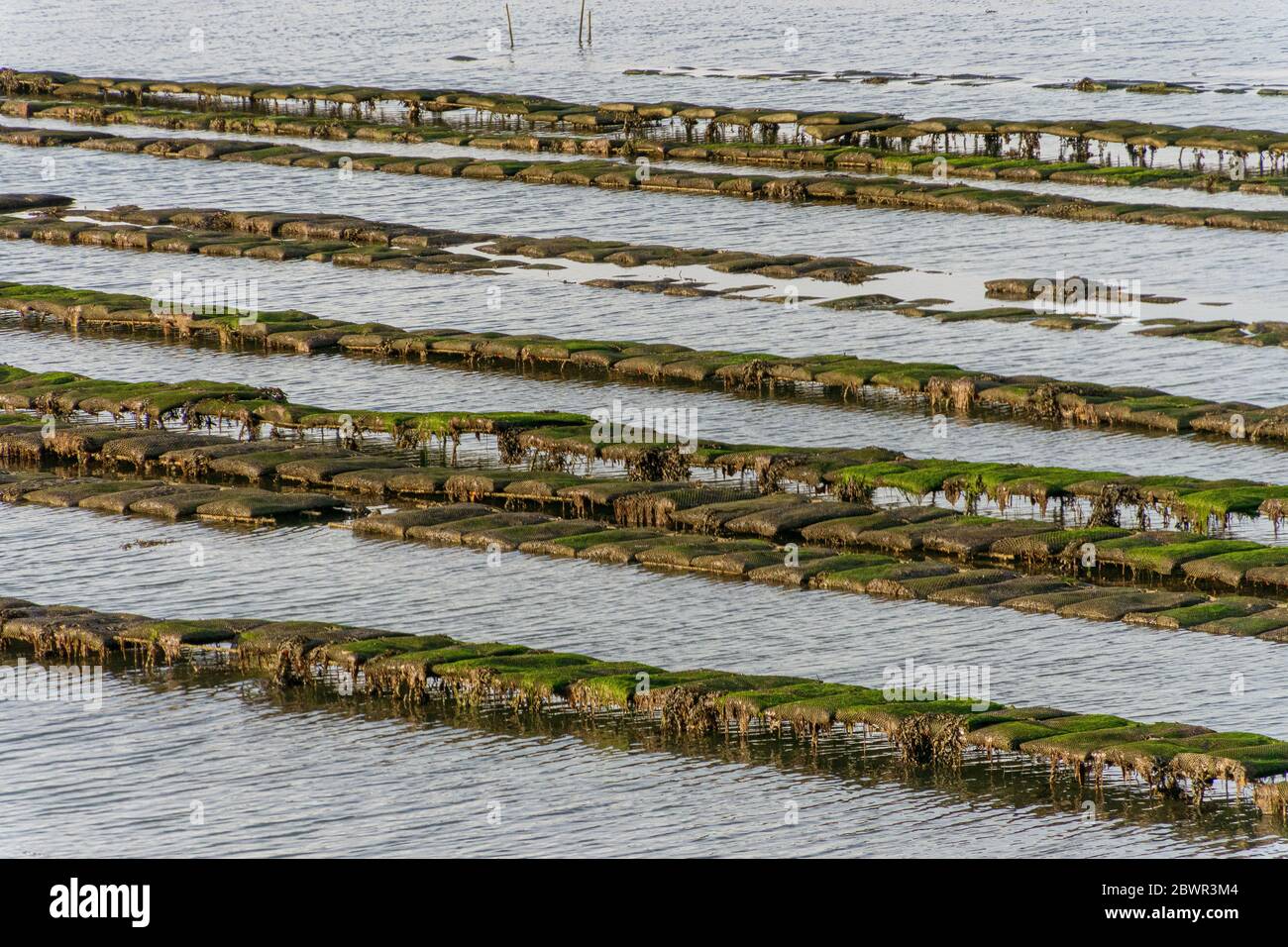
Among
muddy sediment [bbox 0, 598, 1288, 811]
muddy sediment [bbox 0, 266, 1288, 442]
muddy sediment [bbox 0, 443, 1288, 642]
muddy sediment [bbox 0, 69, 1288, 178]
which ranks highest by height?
muddy sediment [bbox 0, 69, 1288, 178]

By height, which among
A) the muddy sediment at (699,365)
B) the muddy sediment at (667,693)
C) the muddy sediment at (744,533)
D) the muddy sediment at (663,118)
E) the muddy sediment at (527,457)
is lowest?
the muddy sediment at (667,693)

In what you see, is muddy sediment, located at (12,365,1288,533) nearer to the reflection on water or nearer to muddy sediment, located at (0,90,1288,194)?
the reflection on water

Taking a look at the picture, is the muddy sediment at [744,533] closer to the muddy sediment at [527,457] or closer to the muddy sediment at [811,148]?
the muddy sediment at [527,457]

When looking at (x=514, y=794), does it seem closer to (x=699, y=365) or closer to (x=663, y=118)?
(x=699, y=365)

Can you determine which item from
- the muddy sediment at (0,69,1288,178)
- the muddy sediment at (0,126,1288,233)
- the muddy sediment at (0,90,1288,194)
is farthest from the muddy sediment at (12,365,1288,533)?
the muddy sediment at (0,69,1288,178)

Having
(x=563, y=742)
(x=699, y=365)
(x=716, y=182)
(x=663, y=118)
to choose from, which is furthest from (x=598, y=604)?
(x=663, y=118)

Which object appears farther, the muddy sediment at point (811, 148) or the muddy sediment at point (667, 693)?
the muddy sediment at point (811, 148)

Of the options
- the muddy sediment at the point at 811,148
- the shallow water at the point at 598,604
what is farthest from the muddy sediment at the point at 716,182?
the muddy sediment at the point at 811,148
